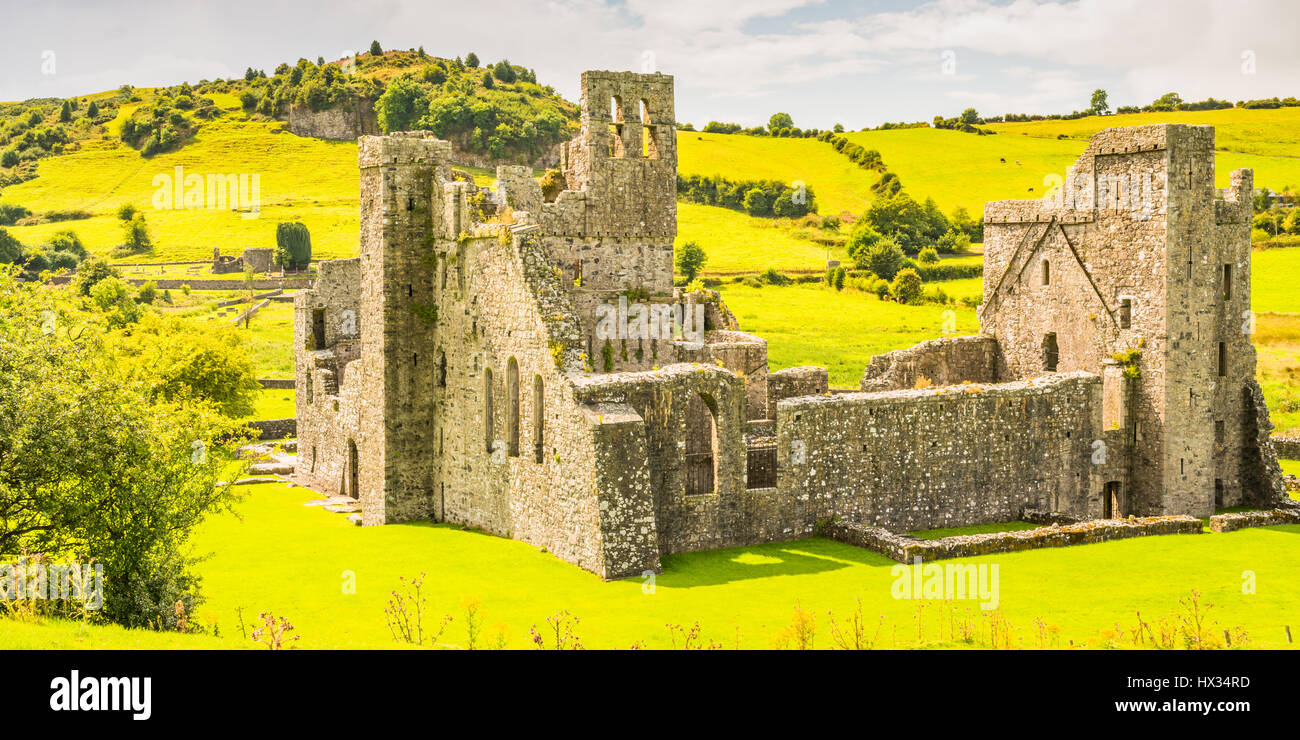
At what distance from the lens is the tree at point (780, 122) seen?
127 meters

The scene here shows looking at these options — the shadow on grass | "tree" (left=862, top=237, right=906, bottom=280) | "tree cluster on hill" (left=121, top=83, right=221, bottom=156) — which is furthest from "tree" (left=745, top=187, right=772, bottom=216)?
the shadow on grass

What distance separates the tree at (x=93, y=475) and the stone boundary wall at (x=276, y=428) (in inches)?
1130

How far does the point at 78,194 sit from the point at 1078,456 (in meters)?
128

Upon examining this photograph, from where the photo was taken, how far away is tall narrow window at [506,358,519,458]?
91.1 ft

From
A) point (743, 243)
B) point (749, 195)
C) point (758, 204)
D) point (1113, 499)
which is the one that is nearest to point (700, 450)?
point (1113, 499)

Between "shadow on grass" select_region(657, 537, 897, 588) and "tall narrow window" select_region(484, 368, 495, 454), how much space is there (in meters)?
5.53

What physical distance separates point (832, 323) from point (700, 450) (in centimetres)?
4187

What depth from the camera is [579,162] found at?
35.1m

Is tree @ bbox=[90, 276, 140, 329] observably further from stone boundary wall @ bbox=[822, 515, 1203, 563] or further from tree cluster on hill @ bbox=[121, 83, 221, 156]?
tree cluster on hill @ bbox=[121, 83, 221, 156]

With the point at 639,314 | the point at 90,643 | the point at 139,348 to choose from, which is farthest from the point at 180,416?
the point at 139,348

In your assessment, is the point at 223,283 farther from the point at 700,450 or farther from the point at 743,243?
the point at 700,450

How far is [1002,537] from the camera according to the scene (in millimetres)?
27094

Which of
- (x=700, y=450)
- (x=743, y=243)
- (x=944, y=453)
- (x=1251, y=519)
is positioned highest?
(x=743, y=243)

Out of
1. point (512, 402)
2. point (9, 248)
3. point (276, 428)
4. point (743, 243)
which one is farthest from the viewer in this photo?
point (9, 248)
